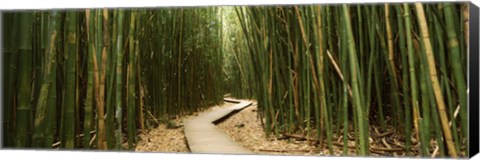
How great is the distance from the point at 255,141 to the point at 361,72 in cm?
69

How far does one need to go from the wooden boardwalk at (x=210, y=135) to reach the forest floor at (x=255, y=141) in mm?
32

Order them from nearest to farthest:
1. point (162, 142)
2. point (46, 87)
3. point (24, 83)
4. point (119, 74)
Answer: point (46, 87) → point (24, 83) → point (119, 74) → point (162, 142)

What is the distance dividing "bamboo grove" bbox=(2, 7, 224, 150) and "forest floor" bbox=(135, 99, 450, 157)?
0.38 feet

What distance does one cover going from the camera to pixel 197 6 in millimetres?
2719

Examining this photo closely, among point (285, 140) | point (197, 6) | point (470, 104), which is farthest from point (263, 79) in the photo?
point (470, 104)

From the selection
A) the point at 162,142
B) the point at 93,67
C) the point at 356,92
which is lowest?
the point at 162,142

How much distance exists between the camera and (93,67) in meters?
2.67

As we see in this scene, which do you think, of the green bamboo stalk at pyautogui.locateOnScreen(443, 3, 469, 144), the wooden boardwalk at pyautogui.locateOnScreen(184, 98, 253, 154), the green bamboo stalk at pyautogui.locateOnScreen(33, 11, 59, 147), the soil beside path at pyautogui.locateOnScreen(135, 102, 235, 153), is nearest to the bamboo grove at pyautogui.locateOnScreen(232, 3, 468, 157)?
the green bamboo stalk at pyautogui.locateOnScreen(443, 3, 469, 144)

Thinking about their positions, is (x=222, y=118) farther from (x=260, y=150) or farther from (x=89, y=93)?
(x=89, y=93)

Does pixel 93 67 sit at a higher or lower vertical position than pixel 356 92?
higher

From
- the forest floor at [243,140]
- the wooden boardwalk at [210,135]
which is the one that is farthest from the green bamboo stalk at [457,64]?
the wooden boardwalk at [210,135]

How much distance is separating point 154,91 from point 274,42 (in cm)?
75

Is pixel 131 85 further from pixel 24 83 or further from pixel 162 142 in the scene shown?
pixel 24 83

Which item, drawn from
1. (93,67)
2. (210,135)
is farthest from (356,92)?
(93,67)
